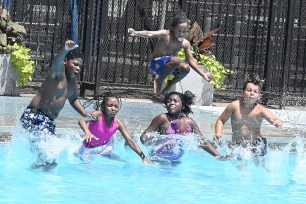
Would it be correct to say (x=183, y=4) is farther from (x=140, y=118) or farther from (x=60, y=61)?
(x=60, y=61)

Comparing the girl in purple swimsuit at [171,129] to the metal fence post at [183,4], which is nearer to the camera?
the girl in purple swimsuit at [171,129]

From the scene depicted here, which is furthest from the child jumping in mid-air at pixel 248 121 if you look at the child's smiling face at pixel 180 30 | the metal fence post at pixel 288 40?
the metal fence post at pixel 288 40

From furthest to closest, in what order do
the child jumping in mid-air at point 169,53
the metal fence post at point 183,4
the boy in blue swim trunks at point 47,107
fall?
1. the metal fence post at point 183,4
2. the child jumping in mid-air at point 169,53
3. the boy in blue swim trunks at point 47,107

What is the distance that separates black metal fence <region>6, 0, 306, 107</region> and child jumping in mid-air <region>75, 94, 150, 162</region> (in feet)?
19.7

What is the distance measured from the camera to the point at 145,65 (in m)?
15.8

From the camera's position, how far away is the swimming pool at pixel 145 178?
23.1ft

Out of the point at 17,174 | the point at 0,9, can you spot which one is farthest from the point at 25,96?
the point at 17,174

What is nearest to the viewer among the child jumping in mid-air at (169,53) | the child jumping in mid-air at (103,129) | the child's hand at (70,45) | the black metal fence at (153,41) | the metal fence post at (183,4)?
the child's hand at (70,45)

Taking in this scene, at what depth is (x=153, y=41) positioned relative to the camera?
1559 centimetres

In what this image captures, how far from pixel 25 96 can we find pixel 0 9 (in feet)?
4.86

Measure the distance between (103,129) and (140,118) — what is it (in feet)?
10.4

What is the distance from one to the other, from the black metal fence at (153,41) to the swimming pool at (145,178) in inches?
193

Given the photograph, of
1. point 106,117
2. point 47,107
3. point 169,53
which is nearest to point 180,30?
point 169,53

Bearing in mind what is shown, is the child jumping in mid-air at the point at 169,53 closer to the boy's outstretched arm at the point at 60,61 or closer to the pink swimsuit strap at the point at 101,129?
the pink swimsuit strap at the point at 101,129
